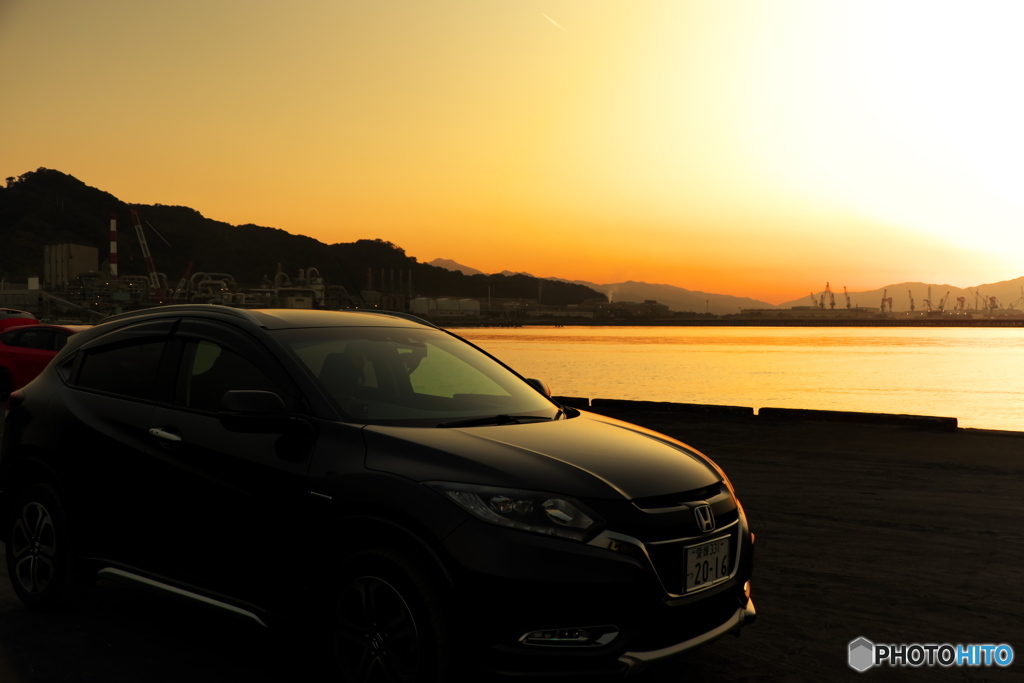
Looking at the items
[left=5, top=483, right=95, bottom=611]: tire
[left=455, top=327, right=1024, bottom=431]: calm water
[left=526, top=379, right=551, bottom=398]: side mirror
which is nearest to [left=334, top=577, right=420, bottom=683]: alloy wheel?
[left=526, top=379, right=551, bottom=398]: side mirror

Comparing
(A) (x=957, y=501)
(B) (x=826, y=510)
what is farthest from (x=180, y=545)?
(A) (x=957, y=501)

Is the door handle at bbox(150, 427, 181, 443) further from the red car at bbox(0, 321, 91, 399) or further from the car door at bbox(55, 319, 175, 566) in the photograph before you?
the red car at bbox(0, 321, 91, 399)

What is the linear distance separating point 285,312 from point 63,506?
1.68 meters

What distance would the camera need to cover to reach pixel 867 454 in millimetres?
10703

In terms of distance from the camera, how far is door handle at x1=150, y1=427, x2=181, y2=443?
408 centimetres

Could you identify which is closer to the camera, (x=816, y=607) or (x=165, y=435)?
(x=165, y=435)

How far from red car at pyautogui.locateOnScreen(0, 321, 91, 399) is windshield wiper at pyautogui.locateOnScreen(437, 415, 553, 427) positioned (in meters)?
14.6

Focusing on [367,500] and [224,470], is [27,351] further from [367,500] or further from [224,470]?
[367,500]

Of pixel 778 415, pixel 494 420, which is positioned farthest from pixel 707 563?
pixel 778 415

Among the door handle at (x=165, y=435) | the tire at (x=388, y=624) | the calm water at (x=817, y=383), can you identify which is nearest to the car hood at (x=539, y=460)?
the tire at (x=388, y=624)

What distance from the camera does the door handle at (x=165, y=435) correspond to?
408cm

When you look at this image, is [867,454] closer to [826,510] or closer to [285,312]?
[826,510]

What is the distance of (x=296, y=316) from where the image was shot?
4527 mm

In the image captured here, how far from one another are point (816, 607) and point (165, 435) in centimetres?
383
